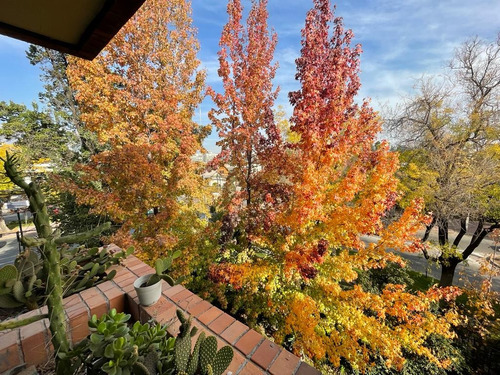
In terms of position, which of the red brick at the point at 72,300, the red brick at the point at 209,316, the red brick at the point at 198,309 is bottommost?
the red brick at the point at 72,300

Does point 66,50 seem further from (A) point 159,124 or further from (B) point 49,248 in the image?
(A) point 159,124

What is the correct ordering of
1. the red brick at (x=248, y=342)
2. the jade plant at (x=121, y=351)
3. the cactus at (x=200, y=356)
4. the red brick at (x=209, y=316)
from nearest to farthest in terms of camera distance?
the jade plant at (x=121, y=351)
the cactus at (x=200, y=356)
the red brick at (x=248, y=342)
the red brick at (x=209, y=316)

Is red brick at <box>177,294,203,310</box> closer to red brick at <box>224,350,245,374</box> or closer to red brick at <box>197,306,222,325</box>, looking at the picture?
red brick at <box>197,306,222,325</box>

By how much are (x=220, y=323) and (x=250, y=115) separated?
499 centimetres

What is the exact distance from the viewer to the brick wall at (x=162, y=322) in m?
1.39

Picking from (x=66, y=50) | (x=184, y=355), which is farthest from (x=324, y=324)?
(x=66, y=50)

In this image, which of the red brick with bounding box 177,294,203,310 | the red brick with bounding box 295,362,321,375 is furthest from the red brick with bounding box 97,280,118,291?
the red brick with bounding box 295,362,321,375

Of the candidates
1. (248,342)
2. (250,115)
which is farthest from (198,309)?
(250,115)

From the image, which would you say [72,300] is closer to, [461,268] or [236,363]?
[236,363]

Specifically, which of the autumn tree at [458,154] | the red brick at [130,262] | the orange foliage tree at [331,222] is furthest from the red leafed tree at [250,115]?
the autumn tree at [458,154]

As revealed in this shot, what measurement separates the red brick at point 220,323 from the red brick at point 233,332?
33mm

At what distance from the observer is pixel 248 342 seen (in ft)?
5.01

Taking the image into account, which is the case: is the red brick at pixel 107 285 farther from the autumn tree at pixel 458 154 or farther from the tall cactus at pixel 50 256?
the autumn tree at pixel 458 154

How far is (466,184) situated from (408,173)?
166 centimetres
